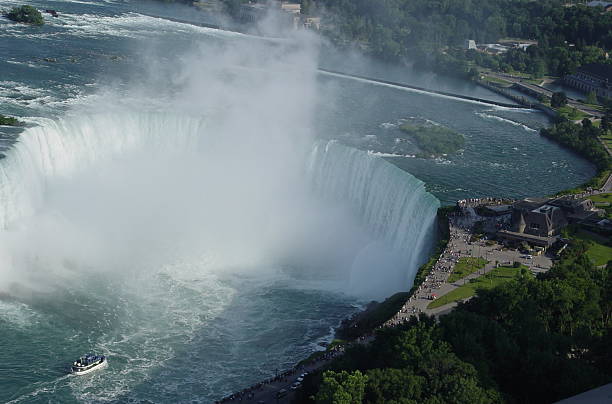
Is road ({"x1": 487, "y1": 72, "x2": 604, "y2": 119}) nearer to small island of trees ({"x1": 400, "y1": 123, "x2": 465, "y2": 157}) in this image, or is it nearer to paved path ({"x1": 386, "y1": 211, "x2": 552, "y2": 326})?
small island of trees ({"x1": 400, "y1": 123, "x2": 465, "y2": 157})

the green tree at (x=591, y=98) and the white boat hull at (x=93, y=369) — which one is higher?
the green tree at (x=591, y=98)

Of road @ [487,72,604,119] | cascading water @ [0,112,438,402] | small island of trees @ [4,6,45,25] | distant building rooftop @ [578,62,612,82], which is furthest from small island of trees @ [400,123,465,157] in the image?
small island of trees @ [4,6,45,25]

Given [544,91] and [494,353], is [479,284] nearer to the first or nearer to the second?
[494,353]

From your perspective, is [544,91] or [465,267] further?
[544,91]

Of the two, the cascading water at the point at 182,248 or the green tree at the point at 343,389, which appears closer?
the green tree at the point at 343,389

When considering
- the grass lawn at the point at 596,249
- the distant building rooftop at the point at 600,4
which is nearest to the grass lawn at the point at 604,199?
the grass lawn at the point at 596,249

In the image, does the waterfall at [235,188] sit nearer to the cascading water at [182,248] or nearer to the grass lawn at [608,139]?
the cascading water at [182,248]

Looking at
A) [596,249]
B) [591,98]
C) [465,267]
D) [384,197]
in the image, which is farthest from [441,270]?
[591,98]
